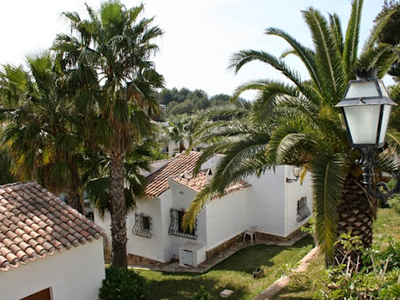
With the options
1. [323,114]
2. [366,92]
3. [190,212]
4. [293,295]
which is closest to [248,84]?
[323,114]

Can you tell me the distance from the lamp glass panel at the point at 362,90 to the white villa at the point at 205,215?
1070 centimetres

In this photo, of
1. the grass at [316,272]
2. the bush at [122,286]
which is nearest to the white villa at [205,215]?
the grass at [316,272]

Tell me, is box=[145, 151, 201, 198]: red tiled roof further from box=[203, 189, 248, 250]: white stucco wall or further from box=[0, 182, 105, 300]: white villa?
box=[0, 182, 105, 300]: white villa

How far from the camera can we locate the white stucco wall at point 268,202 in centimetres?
1653

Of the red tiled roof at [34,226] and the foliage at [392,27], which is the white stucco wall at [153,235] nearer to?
the red tiled roof at [34,226]

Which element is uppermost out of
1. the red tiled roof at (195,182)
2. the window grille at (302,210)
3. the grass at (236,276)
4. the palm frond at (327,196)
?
the palm frond at (327,196)

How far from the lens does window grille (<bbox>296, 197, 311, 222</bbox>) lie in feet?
58.1

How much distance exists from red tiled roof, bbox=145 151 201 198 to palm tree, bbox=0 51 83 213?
394 centimetres

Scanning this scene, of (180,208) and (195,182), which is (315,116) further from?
(180,208)

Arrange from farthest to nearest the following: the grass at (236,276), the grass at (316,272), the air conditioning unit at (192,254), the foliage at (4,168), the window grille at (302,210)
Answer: the foliage at (4,168) → the window grille at (302,210) → the air conditioning unit at (192,254) → the grass at (236,276) → the grass at (316,272)

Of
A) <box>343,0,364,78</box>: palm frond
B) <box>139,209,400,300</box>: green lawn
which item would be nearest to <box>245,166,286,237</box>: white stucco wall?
<box>139,209,400,300</box>: green lawn

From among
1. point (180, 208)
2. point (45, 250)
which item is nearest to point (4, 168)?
point (180, 208)

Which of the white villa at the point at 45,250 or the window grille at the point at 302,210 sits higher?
the white villa at the point at 45,250

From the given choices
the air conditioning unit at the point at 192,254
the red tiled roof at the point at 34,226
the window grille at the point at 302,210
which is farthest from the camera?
the window grille at the point at 302,210
